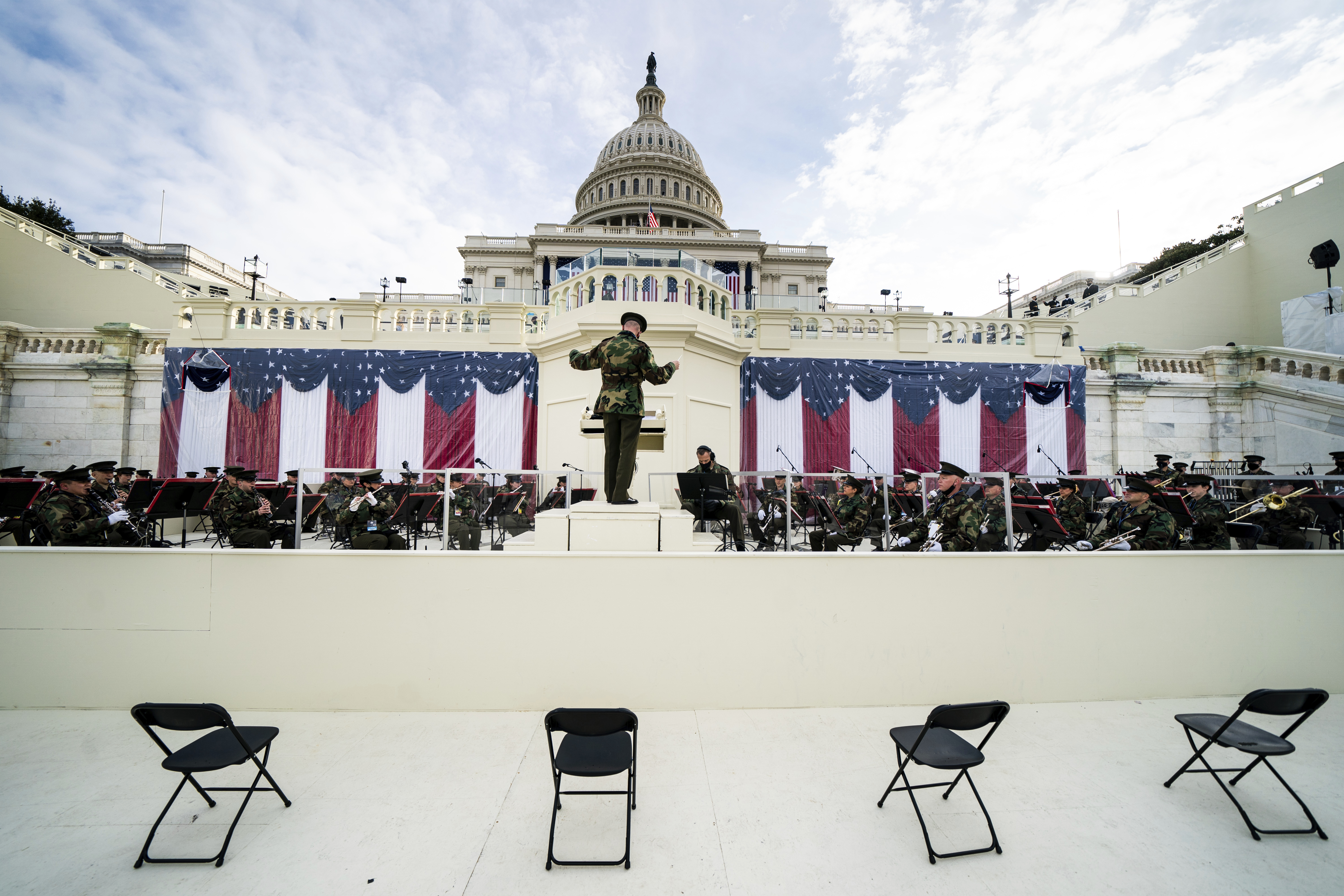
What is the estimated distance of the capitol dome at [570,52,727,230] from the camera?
2205 inches

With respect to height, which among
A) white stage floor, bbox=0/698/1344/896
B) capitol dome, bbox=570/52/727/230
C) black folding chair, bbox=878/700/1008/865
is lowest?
white stage floor, bbox=0/698/1344/896

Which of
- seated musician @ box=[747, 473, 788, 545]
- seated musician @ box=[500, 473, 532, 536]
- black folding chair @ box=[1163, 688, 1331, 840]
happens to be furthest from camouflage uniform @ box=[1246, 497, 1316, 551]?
seated musician @ box=[500, 473, 532, 536]

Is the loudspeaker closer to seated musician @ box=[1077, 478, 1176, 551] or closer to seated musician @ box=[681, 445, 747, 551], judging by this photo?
seated musician @ box=[1077, 478, 1176, 551]

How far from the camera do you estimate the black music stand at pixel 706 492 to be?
6.41 meters

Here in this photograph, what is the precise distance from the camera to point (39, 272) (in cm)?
1775

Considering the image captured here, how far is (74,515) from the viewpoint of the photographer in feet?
21.1

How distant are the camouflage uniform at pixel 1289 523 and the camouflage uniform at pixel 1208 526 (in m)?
0.61

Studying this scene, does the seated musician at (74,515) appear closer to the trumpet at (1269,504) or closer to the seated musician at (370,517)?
the seated musician at (370,517)

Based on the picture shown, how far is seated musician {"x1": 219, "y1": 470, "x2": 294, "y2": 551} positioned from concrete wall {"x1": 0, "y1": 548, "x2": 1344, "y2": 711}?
3112mm

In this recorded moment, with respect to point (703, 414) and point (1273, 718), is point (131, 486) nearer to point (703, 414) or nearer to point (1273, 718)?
point (703, 414)

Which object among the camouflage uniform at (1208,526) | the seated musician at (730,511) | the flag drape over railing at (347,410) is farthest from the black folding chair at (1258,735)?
the flag drape over railing at (347,410)

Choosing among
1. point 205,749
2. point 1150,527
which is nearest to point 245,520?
point 205,749

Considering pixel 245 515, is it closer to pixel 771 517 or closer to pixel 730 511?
pixel 730 511

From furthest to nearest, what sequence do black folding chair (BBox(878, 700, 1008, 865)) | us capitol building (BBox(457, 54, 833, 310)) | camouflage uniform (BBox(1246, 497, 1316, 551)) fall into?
us capitol building (BBox(457, 54, 833, 310)) < camouflage uniform (BBox(1246, 497, 1316, 551)) < black folding chair (BBox(878, 700, 1008, 865))
